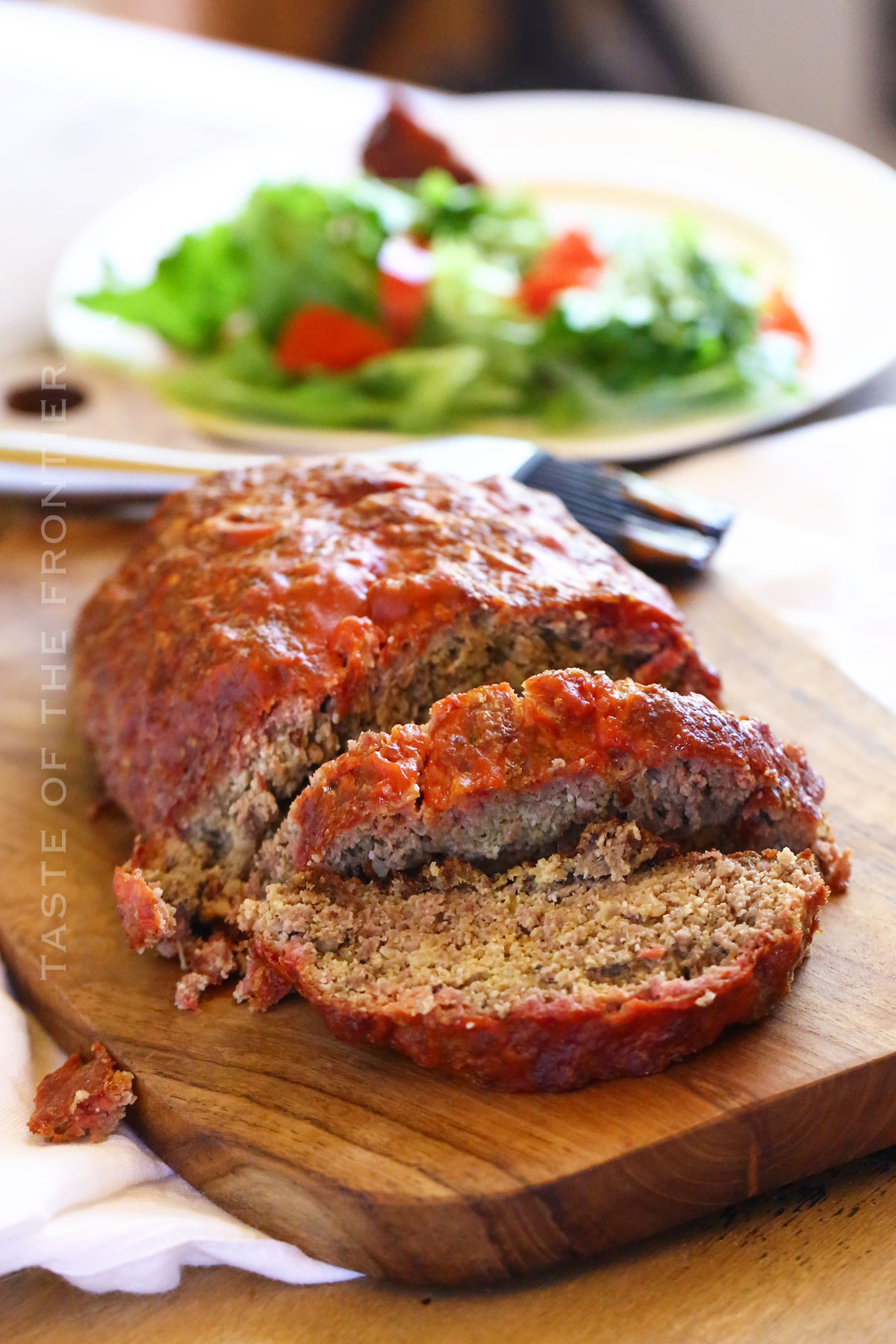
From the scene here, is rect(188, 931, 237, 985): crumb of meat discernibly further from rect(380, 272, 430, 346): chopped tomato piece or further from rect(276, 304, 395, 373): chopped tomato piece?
rect(380, 272, 430, 346): chopped tomato piece

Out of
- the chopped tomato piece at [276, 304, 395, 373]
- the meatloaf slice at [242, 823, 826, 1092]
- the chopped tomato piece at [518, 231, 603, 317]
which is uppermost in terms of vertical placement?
the chopped tomato piece at [518, 231, 603, 317]

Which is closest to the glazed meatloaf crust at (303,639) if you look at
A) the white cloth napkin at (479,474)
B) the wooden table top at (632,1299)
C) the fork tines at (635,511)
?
the white cloth napkin at (479,474)

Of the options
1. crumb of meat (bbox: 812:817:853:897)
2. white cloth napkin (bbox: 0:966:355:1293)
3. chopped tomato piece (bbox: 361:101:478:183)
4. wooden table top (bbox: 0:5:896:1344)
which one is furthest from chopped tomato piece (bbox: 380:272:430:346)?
wooden table top (bbox: 0:5:896:1344)

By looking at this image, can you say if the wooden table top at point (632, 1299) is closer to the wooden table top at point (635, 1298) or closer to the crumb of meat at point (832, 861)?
the wooden table top at point (635, 1298)

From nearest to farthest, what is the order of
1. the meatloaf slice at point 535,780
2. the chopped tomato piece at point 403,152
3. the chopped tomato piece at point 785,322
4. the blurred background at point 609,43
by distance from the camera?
1. the meatloaf slice at point 535,780
2. the chopped tomato piece at point 785,322
3. the chopped tomato piece at point 403,152
4. the blurred background at point 609,43

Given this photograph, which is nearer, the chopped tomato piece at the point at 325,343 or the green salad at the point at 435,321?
the green salad at the point at 435,321

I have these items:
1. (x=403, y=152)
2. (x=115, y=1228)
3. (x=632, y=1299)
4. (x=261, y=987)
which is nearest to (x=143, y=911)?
(x=261, y=987)

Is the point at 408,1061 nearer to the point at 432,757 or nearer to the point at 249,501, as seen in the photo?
the point at 432,757

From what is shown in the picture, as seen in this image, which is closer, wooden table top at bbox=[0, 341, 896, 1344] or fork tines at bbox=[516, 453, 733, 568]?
wooden table top at bbox=[0, 341, 896, 1344]
